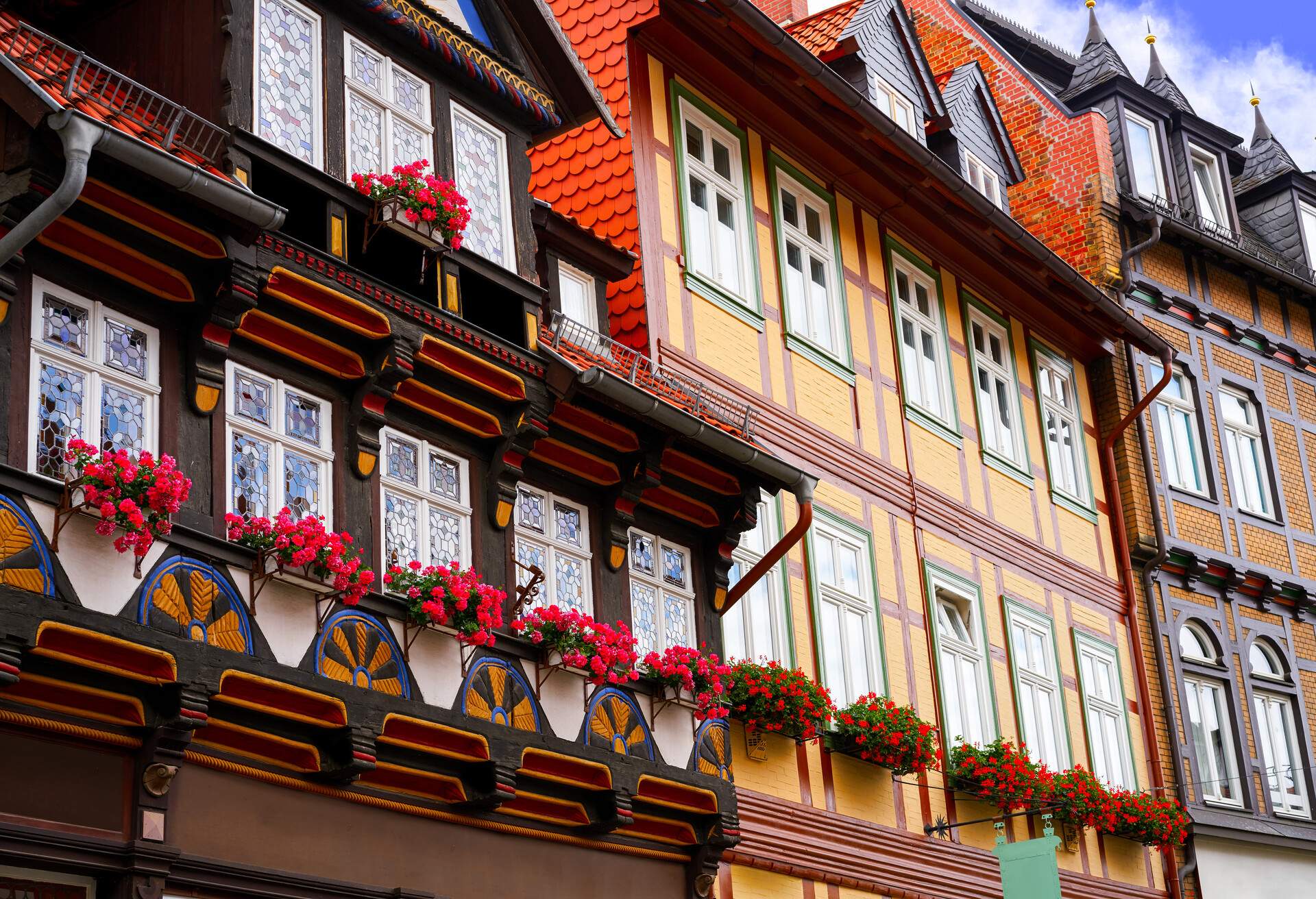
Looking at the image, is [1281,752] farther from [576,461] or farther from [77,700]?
[77,700]

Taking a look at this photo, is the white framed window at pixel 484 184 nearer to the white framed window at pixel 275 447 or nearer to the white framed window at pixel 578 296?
the white framed window at pixel 578 296

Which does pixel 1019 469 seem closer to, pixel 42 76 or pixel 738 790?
pixel 738 790

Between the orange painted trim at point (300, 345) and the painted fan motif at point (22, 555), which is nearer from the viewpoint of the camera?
the painted fan motif at point (22, 555)

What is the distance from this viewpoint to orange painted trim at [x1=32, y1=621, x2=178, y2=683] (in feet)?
31.9

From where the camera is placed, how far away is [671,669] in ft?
46.8

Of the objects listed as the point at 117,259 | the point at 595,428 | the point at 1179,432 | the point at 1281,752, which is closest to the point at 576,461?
the point at 595,428

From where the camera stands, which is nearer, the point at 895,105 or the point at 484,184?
the point at 484,184

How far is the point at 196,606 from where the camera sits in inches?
419

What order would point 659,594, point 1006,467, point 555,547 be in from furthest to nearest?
point 1006,467, point 659,594, point 555,547

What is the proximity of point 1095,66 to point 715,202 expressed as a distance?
12.0 m

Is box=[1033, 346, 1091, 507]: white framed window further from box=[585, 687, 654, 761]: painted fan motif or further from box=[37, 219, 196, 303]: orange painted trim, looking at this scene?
→ box=[37, 219, 196, 303]: orange painted trim

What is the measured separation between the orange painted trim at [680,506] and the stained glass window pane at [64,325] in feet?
17.2

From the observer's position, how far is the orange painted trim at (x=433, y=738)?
11.8m

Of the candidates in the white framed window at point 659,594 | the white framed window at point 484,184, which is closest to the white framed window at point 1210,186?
the white framed window at point 659,594
